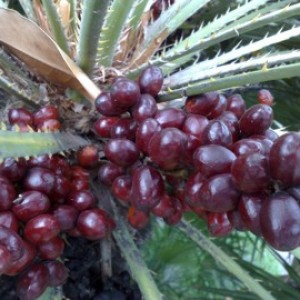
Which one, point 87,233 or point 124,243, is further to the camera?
point 124,243

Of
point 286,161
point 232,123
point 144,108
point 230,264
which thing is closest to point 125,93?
point 144,108

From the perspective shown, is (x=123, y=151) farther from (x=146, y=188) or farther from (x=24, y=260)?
(x=24, y=260)

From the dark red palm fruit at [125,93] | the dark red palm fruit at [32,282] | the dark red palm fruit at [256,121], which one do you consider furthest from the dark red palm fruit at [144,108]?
the dark red palm fruit at [32,282]

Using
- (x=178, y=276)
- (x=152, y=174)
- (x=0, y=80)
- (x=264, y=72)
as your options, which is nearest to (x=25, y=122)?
(x=0, y=80)

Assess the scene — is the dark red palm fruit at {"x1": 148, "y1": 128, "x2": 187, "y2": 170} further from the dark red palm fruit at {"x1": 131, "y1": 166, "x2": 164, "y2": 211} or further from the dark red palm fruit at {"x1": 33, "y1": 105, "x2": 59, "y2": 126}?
the dark red palm fruit at {"x1": 33, "y1": 105, "x2": 59, "y2": 126}

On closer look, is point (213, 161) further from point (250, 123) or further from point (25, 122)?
point (25, 122)

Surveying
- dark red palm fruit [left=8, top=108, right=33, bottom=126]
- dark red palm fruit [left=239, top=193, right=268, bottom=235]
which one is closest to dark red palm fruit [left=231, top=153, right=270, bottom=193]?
dark red palm fruit [left=239, top=193, right=268, bottom=235]

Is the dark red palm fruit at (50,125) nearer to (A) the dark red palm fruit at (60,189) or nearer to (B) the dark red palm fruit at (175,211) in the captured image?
(A) the dark red palm fruit at (60,189)
